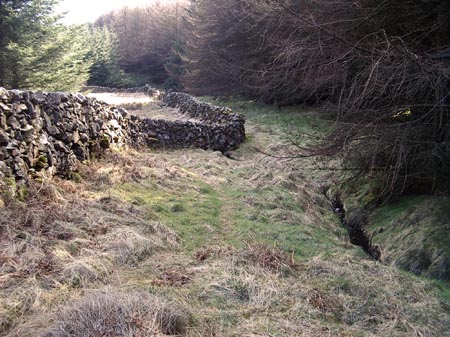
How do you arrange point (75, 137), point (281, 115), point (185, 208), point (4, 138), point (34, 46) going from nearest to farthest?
point (4, 138) → point (185, 208) → point (75, 137) → point (34, 46) → point (281, 115)

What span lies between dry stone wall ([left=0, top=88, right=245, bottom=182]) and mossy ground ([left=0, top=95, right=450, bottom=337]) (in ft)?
1.43

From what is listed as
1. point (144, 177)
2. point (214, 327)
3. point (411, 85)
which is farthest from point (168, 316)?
point (144, 177)

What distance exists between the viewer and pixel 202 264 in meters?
4.97

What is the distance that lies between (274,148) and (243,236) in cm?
799

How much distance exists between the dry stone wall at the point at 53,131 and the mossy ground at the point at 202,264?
0.44m

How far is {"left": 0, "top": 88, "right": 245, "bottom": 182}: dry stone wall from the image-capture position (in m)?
5.92

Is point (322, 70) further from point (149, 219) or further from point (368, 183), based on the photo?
point (149, 219)

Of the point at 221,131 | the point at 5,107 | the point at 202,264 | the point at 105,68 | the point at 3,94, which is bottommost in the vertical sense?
the point at 202,264

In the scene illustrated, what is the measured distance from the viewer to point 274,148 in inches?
554

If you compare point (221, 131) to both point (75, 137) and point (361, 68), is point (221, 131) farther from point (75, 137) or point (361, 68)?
point (361, 68)

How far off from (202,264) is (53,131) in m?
3.89

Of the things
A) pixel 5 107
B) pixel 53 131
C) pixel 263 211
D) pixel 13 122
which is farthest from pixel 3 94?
pixel 263 211

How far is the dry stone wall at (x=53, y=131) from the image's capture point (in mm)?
5922

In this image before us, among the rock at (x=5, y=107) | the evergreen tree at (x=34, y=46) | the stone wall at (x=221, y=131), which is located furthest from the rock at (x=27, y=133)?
the evergreen tree at (x=34, y=46)
